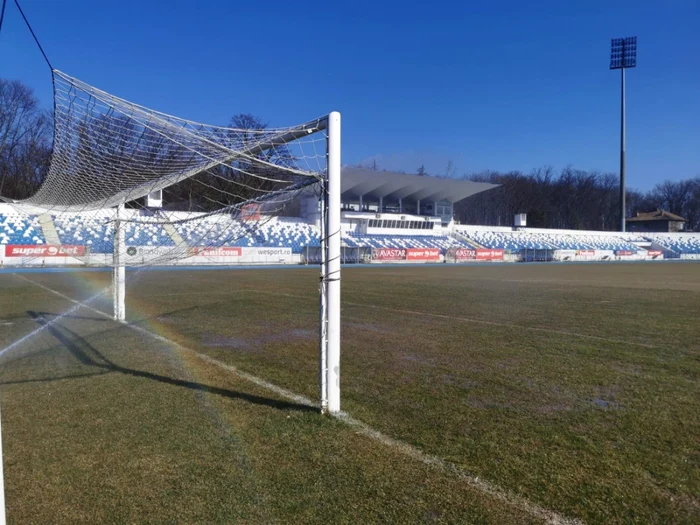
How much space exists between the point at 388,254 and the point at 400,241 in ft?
21.8

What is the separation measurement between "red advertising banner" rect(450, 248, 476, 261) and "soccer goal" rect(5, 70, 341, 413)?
43.1 metres

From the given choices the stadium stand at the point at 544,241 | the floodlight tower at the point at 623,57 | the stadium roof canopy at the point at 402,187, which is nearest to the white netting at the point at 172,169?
the stadium roof canopy at the point at 402,187

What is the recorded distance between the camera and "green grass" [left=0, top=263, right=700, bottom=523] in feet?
10.3

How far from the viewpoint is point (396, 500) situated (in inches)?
124

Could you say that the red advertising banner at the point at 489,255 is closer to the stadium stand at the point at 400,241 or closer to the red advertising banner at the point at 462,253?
the red advertising banner at the point at 462,253

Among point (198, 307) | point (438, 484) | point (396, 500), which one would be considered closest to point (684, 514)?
point (438, 484)

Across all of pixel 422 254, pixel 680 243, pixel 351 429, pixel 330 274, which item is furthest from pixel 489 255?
pixel 351 429

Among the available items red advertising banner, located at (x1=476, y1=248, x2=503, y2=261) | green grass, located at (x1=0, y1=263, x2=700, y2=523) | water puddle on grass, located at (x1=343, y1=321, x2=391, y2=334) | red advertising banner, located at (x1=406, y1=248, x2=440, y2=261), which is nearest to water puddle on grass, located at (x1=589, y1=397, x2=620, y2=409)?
green grass, located at (x1=0, y1=263, x2=700, y2=523)

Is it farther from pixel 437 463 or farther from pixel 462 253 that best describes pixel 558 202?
pixel 437 463

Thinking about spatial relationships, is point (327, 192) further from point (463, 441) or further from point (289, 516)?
point (289, 516)

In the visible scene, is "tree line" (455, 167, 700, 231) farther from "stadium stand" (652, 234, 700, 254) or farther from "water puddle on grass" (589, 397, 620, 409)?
"water puddle on grass" (589, 397, 620, 409)

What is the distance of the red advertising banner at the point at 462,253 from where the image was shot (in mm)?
52422

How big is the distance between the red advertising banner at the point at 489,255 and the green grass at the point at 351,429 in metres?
45.5

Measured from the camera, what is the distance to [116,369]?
21.5 ft
